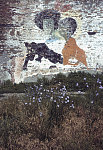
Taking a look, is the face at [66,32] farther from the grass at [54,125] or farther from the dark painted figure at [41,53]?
the grass at [54,125]

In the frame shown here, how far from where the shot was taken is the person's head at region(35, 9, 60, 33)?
7941 millimetres

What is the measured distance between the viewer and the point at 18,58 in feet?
26.1

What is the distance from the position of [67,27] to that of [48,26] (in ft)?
2.64

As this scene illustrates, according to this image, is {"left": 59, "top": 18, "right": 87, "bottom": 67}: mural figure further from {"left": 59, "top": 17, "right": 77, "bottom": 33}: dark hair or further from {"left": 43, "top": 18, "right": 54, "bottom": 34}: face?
{"left": 43, "top": 18, "right": 54, "bottom": 34}: face

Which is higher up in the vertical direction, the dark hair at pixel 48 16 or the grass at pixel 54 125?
the dark hair at pixel 48 16

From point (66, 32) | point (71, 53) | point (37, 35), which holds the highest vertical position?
point (66, 32)

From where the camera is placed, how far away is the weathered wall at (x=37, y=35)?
791 cm

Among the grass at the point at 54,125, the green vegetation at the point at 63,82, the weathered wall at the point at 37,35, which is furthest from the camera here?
the weathered wall at the point at 37,35

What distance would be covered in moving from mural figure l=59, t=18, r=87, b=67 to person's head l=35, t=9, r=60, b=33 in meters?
0.27

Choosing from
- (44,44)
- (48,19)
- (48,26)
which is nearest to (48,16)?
(48,19)

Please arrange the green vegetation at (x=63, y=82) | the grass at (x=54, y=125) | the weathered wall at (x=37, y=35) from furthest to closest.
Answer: the weathered wall at (x=37, y=35), the green vegetation at (x=63, y=82), the grass at (x=54, y=125)

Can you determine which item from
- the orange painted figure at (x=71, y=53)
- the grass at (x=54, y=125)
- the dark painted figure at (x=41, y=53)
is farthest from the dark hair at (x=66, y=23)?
the grass at (x=54, y=125)

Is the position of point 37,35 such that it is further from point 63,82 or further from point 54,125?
point 54,125

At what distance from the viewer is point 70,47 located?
7.94 metres
